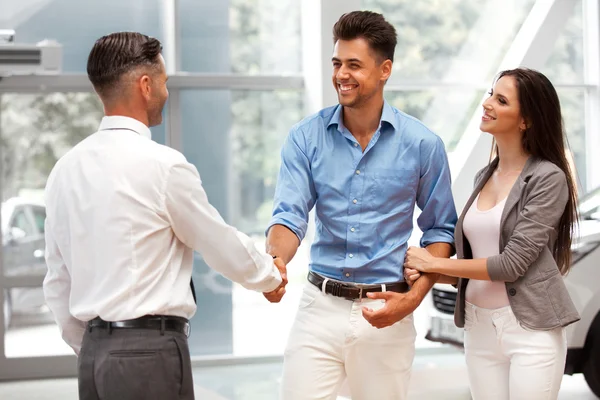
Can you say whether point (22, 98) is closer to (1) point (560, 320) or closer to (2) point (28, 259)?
(2) point (28, 259)

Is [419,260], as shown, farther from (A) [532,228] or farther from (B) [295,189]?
(B) [295,189]

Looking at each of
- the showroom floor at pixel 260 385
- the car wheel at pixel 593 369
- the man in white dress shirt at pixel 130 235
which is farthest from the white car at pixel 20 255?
the man in white dress shirt at pixel 130 235

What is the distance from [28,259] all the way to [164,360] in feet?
16.4

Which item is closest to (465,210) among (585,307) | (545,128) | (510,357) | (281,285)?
(545,128)

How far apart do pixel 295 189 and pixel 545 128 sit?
932 millimetres

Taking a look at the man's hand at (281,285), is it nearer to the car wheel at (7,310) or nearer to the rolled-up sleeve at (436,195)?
the rolled-up sleeve at (436,195)

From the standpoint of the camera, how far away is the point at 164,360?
7.91 ft

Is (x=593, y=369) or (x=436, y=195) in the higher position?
(x=436, y=195)

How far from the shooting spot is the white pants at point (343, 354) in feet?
9.68

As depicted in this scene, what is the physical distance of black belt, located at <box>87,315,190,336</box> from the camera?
7.84 feet

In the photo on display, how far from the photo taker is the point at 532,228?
117 inches

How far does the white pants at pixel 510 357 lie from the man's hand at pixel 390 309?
0.30 metres

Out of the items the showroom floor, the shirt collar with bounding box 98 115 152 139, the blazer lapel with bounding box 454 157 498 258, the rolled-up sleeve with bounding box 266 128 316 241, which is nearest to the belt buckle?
the rolled-up sleeve with bounding box 266 128 316 241

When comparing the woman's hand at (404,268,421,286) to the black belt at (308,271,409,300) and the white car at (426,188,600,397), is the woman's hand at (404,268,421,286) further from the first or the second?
the white car at (426,188,600,397)
